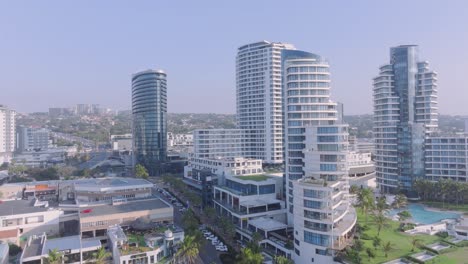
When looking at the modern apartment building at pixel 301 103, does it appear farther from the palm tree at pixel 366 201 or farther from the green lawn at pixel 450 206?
the green lawn at pixel 450 206

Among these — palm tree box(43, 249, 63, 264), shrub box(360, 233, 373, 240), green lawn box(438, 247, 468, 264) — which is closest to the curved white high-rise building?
shrub box(360, 233, 373, 240)

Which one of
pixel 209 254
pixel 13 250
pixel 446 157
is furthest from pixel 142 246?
pixel 446 157

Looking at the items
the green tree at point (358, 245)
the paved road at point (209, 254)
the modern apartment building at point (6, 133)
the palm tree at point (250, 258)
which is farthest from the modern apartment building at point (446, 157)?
the modern apartment building at point (6, 133)

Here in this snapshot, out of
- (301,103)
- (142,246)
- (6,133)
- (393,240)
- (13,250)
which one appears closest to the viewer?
(142,246)

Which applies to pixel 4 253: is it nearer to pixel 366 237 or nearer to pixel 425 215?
pixel 366 237

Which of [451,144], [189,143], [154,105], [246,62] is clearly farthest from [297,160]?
[189,143]

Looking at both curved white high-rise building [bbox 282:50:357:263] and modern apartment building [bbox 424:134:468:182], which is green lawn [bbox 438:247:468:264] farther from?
modern apartment building [bbox 424:134:468:182]
